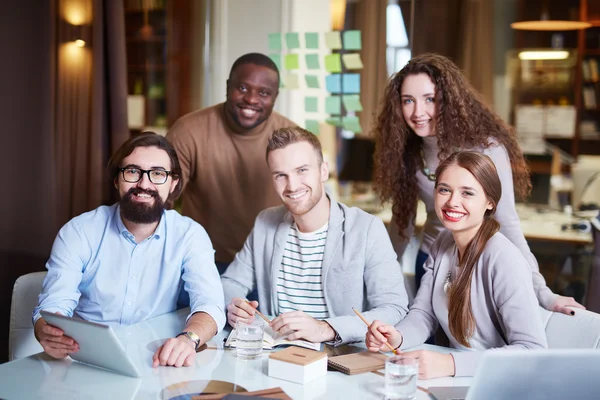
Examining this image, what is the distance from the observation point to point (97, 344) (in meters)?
1.57

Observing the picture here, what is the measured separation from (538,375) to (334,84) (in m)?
2.39

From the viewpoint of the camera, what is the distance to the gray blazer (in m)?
2.24

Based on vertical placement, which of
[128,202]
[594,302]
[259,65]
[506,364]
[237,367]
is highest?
[259,65]

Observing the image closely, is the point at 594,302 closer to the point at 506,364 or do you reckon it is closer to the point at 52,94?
the point at 506,364

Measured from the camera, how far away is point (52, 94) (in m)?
3.38

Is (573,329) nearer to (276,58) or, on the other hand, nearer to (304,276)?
(304,276)

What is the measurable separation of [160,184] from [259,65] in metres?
1.34

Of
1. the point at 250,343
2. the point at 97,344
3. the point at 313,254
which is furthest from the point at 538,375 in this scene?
the point at 313,254

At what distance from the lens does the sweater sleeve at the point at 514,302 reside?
5.79ft

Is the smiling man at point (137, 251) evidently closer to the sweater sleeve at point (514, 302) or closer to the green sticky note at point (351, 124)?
the sweater sleeve at point (514, 302)

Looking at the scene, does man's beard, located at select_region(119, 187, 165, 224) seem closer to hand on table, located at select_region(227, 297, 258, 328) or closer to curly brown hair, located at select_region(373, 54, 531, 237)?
hand on table, located at select_region(227, 297, 258, 328)

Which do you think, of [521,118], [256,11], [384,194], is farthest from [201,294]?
[521,118]

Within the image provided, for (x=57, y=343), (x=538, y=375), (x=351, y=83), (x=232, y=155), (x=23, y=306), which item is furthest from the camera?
(x=351, y=83)

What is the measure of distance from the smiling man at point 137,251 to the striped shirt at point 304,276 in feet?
0.84
